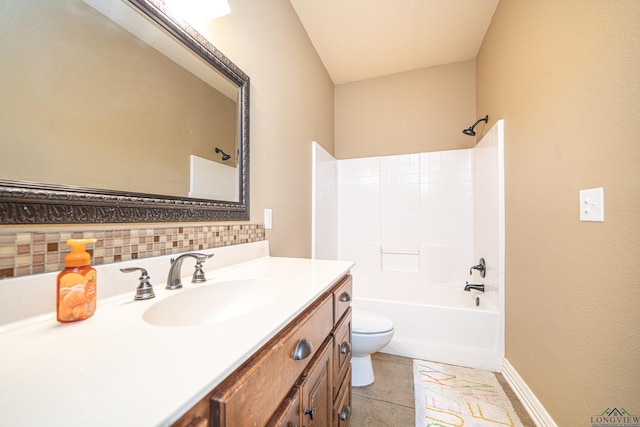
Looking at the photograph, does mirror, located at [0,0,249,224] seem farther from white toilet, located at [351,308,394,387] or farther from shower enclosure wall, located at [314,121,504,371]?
shower enclosure wall, located at [314,121,504,371]

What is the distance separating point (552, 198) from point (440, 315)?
1.06 meters

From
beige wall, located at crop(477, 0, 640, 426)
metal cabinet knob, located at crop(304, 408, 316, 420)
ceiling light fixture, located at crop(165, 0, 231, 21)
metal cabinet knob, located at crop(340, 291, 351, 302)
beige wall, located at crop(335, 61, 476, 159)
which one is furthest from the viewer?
beige wall, located at crop(335, 61, 476, 159)

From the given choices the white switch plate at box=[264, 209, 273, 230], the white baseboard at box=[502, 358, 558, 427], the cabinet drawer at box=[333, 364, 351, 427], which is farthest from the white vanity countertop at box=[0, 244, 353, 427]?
the white baseboard at box=[502, 358, 558, 427]

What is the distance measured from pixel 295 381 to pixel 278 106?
1485 millimetres

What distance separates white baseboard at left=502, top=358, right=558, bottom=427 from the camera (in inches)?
46.7

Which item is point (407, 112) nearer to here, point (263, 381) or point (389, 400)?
point (389, 400)

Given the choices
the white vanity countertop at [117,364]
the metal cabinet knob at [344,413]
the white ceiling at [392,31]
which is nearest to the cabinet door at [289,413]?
the white vanity countertop at [117,364]

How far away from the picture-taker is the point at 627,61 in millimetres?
772

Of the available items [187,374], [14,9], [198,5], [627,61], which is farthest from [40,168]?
[627,61]

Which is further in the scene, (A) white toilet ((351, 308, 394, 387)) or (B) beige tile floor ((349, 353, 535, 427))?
(A) white toilet ((351, 308, 394, 387))

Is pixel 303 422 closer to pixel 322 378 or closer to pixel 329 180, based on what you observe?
pixel 322 378

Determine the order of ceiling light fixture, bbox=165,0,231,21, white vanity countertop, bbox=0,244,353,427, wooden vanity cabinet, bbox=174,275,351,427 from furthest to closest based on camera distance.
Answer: ceiling light fixture, bbox=165,0,231,21 → wooden vanity cabinet, bbox=174,275,351,427 → white vanity countertop, bbox=0,244,353,427

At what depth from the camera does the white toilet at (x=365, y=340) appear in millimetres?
1457

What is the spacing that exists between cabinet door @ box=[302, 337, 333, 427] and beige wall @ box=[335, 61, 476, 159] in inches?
91.8
